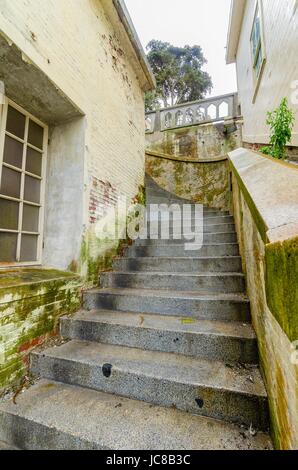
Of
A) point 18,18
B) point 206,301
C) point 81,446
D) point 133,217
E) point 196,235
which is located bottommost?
point 81,446

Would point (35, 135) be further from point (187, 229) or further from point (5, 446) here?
point (5, 446)

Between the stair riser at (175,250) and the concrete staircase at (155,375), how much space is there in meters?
0.27

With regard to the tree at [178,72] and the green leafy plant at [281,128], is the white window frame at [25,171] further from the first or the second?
the tree at [178,72]

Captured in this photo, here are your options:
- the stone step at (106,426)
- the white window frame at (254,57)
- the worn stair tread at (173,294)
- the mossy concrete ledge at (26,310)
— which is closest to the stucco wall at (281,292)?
the stone step at (106,426)

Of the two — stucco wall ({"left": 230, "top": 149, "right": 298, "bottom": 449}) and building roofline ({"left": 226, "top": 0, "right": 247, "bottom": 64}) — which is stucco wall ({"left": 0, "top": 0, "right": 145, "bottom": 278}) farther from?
building roofline ({"left": 226, "top": 0, "right": 247, "bottom": 64})

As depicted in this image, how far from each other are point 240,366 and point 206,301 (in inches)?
23.9

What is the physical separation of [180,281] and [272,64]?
4123 mm

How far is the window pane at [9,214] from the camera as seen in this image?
7.22ft

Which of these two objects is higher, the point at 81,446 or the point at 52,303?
the point at 52,303

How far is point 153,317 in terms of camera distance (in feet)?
7.07

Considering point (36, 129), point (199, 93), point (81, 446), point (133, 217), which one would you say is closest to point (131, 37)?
point (36, 129)

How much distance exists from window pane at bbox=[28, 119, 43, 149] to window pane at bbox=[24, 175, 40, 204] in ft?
1.41
